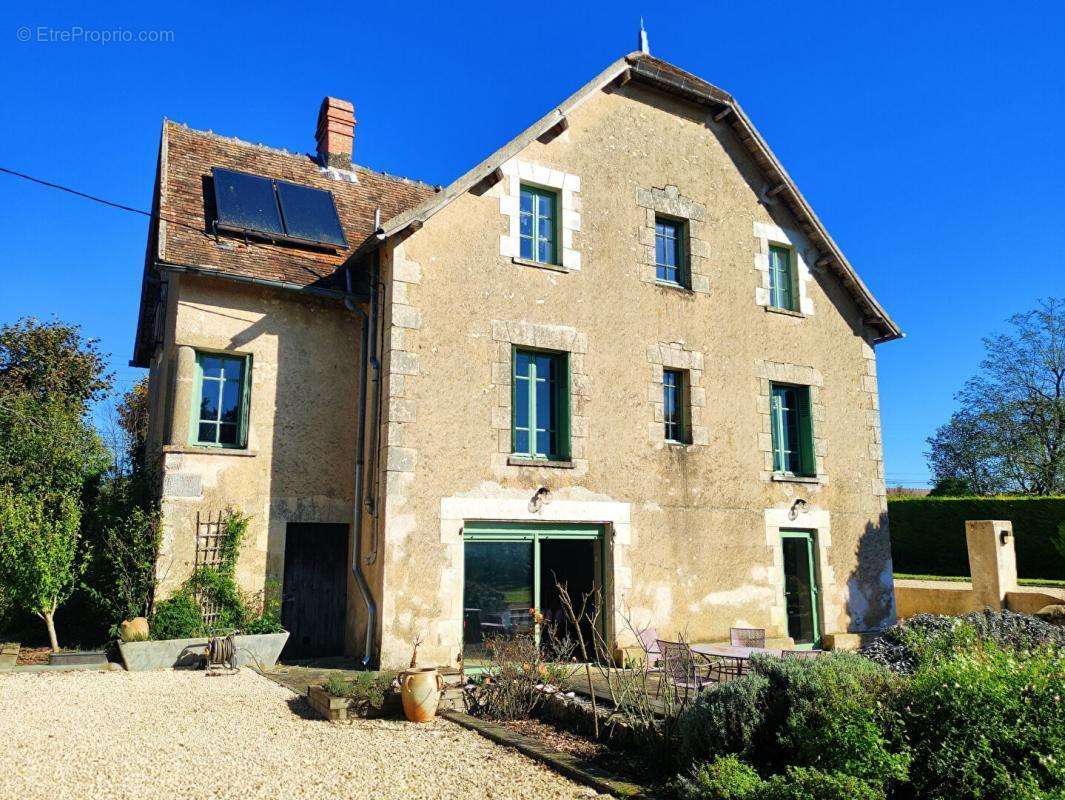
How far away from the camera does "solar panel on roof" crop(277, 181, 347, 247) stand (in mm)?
11500

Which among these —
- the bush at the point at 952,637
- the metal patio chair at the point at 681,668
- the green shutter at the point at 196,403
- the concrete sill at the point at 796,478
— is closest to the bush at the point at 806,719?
the bush at the point at 952,637

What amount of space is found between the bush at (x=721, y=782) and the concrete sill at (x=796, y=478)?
25.0 feet

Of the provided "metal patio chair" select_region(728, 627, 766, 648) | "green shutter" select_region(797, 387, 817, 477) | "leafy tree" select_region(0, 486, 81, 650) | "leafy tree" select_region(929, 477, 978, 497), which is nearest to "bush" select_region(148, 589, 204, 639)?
"leafy tree" select_region(0, 486, 81, 650)

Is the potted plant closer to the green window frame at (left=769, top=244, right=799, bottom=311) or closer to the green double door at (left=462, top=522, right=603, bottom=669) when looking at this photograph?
the green double door at (left=462, top=522, right=603, bottom=669)

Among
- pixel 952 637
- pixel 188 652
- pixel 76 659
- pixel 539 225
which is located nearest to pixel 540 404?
pixel 539 225

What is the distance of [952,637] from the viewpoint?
266 inches

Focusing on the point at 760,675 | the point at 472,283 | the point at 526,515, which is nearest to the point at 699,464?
the point at 526,515

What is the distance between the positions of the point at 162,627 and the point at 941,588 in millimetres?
13705

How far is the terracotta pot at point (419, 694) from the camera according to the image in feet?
23.8

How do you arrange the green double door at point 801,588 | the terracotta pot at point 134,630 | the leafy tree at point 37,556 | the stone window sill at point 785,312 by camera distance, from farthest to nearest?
the stone window sill at point 785,312 → the green double door at point 801,588 → the leafy tree at point 37,556 → the terracotta pot at point 134,630

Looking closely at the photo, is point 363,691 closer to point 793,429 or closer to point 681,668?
point 681,668

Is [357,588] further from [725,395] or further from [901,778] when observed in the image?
[901,778]

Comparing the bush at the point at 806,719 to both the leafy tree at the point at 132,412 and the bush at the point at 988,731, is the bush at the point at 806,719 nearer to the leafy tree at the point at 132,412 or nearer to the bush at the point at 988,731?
the bush at the point at 988,731

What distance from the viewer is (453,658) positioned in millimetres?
9484
